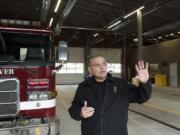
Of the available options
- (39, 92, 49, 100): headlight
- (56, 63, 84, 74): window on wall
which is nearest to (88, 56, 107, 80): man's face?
(39, 92, 49, 100): headlight

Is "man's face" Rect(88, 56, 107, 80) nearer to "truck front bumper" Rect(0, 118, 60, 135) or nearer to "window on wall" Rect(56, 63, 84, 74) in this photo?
"truck front bumper" Rect(0, 118, 60, 135)

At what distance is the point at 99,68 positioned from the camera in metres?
2.65

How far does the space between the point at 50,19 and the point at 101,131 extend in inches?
748

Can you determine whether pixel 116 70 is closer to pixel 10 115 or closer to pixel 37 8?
pixel 37 8

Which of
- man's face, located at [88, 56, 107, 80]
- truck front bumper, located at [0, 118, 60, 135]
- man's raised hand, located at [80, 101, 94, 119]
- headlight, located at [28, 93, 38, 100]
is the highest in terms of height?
man's face, located at [88, 56, 107, 80]

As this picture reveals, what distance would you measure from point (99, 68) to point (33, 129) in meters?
2.64

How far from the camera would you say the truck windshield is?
5.39 metres

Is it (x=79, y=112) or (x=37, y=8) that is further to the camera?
(x=37, y=8)

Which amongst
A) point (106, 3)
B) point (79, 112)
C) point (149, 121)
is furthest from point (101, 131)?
point (106, 3)

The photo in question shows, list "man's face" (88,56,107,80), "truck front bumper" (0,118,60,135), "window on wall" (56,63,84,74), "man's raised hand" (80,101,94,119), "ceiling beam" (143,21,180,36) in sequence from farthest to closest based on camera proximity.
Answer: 1. "window on wall" (56,63,84,74)
2. "ceiling beam" (143,21,180,36)
3. "truck front bumper" (0,118,60,135)
4. "man's face" (88,56,107,80)
5. "man's raised hand" (80,101,94,119)

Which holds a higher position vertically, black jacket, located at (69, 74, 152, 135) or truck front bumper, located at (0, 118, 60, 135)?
black jacket, located at (69, 74, 152, 135)

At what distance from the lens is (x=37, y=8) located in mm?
19047

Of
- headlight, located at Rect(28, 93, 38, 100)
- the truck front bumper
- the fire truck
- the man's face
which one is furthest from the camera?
headlight, located at Rect(28, 93, 38, 100)

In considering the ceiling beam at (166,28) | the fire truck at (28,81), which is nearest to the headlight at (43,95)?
the fire truck at (28,81)
